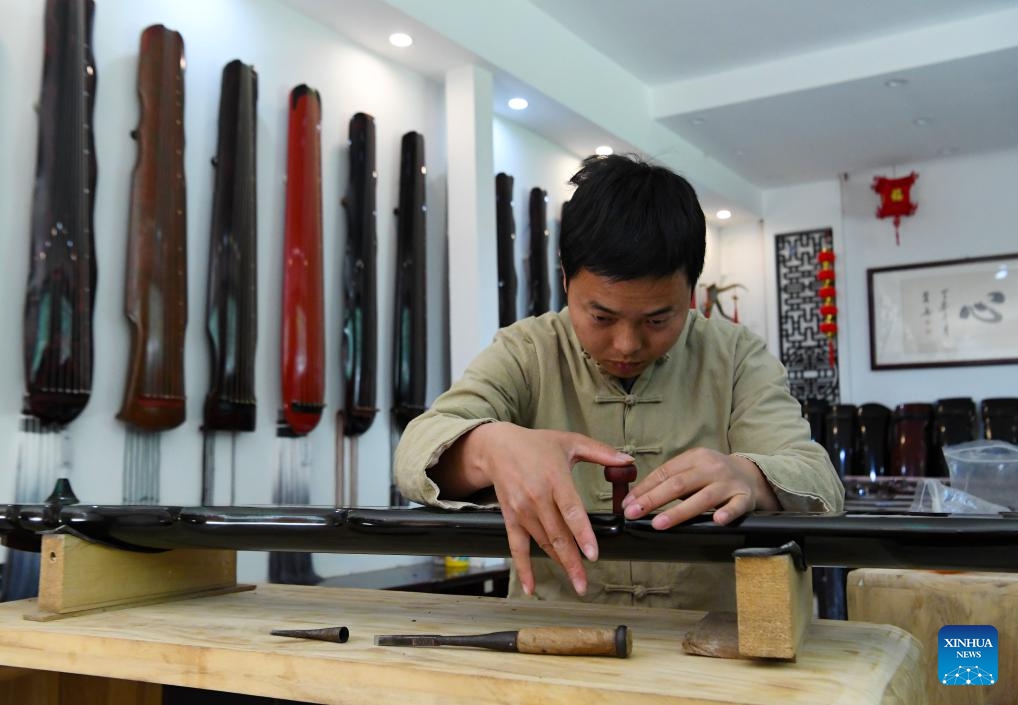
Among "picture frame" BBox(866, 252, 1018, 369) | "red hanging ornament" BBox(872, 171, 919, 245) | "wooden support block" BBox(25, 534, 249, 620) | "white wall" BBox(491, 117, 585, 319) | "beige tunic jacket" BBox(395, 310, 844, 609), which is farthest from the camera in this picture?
"red hanging ornament" BBox(872, 171, 919, 245)

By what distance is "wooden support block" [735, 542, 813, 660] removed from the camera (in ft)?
2.77

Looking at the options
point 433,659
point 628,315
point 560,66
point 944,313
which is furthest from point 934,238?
point 433,659

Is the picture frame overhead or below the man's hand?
overhead

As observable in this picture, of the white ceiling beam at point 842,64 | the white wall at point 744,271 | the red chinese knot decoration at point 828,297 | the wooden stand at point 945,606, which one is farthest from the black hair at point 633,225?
the white wall at point 744,271

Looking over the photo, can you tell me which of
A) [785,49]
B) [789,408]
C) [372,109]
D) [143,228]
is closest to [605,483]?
[789,408]

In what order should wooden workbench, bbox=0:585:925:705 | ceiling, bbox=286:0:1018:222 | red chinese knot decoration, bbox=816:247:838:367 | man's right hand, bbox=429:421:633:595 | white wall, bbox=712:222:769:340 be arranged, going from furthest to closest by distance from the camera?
white wall, bbox=712:222:769:340, red chinese knot decoration, bbox=816:247:838:367, ceiling, bbox=286:0:1018:222, man's right hand, bbox=429:421:633:595, wooden workbench, bbox=0:585:925:705

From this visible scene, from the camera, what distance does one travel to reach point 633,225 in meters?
1.29

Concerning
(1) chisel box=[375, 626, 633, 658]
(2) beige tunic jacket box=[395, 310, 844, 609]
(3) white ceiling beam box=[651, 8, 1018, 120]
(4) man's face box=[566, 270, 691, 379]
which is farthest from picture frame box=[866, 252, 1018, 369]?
(1) chisel box=[375, 626, 633, 658]

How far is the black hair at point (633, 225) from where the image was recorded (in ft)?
4.19

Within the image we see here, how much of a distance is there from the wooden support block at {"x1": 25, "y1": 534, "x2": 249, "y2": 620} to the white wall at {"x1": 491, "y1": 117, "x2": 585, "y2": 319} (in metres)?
3.69

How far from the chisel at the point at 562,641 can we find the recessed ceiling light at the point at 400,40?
3.48m

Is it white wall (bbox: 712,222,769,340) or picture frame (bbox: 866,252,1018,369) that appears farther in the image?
white wall (bbox: 712,222,769,340)

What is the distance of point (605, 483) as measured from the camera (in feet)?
5.04

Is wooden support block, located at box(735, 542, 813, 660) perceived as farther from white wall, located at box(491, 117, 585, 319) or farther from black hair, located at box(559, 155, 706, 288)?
white wall, located at box(491, 117, 585, 319)
